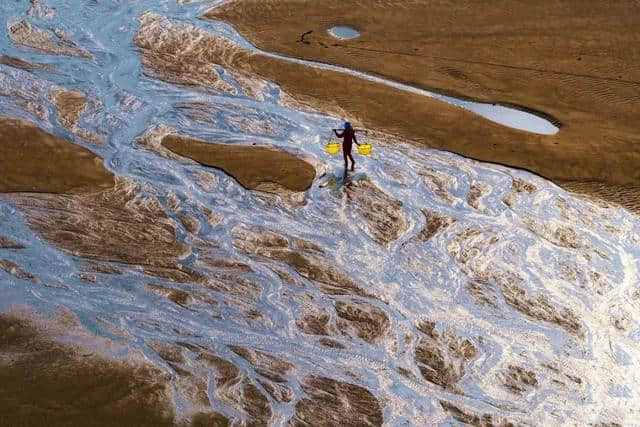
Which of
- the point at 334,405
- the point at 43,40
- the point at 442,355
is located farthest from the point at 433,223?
the point at 43,40

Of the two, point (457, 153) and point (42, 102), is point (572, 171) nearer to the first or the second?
point (457, 153)

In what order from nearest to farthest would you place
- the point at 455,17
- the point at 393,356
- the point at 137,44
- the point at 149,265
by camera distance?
the point at 393,356 → the point at 149,265 → the point at 137,44 → the point at 455,17

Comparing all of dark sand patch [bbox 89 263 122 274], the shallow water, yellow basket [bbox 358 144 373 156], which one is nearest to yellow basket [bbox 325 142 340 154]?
yellow basket [bbox 358 144 373 156]

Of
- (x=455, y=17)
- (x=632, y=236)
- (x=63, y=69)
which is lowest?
(x=632, y=236)

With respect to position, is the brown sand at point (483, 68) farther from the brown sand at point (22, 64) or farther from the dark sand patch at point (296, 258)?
the brown sand at point (22, 64)

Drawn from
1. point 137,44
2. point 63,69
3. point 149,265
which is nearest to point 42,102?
point 63,69

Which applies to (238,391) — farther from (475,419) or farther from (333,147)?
(333,147)
